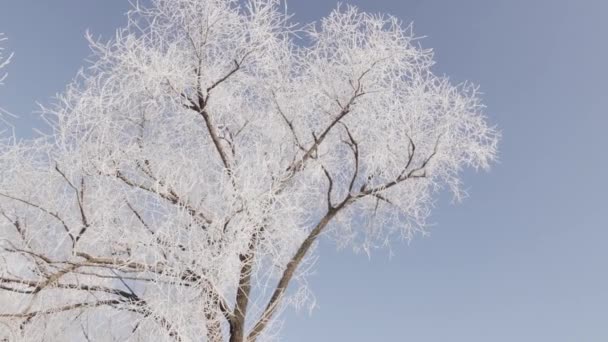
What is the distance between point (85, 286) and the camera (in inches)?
277

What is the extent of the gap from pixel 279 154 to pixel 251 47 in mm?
1627

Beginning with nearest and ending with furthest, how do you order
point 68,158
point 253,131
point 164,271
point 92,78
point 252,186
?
point 164,271
point 252,186
point 68,158
point 92,78
point 253,131

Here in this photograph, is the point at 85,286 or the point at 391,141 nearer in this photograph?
the point at 85,286

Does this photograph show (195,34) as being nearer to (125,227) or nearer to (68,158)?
(68,158)

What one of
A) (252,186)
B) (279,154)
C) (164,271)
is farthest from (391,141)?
(164,271)

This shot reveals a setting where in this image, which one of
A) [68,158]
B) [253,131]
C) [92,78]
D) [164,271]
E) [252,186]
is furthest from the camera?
[253,131]

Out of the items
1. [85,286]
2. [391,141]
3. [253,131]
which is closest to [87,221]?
[85,286]

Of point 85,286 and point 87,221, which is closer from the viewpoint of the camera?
point 87,221

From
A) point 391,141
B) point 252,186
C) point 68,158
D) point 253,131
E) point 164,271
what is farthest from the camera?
point 253,131

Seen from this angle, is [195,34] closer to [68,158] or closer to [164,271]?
[68,158]

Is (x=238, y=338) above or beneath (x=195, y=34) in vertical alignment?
beneath

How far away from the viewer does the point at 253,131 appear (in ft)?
30.2

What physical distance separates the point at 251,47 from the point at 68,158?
2.66 m

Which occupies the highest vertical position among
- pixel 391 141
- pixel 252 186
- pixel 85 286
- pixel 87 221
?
pixel 391 141
